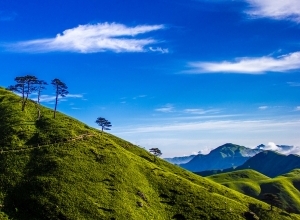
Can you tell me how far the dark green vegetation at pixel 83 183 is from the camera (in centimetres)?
9500

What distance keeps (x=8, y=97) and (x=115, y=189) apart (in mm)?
100188

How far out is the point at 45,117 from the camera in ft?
517

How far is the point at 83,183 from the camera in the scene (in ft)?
354

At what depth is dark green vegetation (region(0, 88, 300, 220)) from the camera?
95000 millimetres

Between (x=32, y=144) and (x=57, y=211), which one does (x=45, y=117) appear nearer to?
(x=32, y=144)

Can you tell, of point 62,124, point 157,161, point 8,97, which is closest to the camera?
point 62,124

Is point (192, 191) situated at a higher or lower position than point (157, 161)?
lower

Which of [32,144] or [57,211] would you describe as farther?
[32,144]

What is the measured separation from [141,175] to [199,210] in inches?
1031

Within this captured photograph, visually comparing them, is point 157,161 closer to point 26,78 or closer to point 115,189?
point 115,189

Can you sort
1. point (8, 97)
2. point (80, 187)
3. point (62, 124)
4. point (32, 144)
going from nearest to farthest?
point (80, 187) → point (32, 144) → point (62, 124) → point (8, 97)

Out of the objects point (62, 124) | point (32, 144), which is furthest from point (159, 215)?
point (62, 124)

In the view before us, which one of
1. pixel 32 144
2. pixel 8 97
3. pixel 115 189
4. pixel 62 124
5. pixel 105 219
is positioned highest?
pixel 8 97

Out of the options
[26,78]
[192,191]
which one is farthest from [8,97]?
[192,191]
